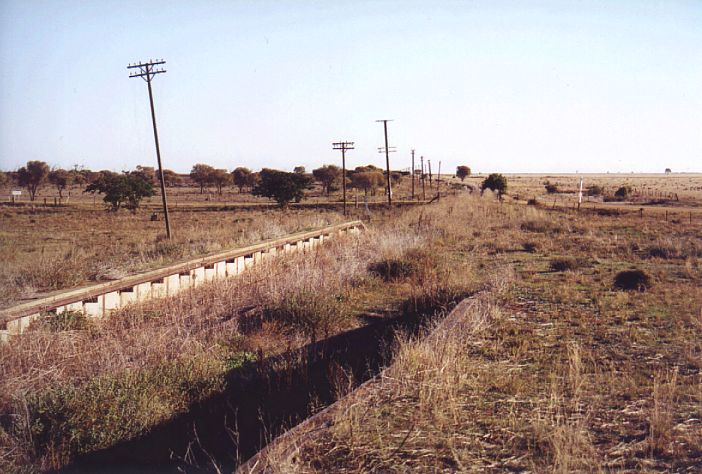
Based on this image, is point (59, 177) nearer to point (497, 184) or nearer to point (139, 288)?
point (497, 184)

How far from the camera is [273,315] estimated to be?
391 inches

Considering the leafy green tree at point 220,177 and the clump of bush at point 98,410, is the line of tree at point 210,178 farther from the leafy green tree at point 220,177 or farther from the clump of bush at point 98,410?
the clump of bush at point 98,410

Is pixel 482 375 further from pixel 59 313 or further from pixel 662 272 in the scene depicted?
pixel 662 272

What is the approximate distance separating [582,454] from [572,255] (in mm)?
14508

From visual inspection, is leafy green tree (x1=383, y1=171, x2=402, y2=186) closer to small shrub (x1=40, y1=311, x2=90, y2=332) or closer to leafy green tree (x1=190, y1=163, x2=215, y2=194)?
leafy green tree (x1=190, y1=163, x2=215, y2=194)

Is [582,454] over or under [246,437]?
over

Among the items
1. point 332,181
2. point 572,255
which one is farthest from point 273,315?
point 332,181

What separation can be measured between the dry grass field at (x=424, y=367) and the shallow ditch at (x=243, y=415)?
0.19 metres

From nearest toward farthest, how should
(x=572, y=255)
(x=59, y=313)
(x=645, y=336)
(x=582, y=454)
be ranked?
1. (x=582, y=454)
2. (x=645, y=336)
3. (x=59, y=313)
4. (x=572, y=255)

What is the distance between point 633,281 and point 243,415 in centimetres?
916

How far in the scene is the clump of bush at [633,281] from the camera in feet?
38.6

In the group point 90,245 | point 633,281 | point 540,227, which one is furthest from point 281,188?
point 633,281

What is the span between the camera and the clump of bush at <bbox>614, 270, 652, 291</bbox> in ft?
38.6

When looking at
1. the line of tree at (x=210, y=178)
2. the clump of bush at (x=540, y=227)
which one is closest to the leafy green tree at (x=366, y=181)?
the line of tree at (x=210, y=178)
